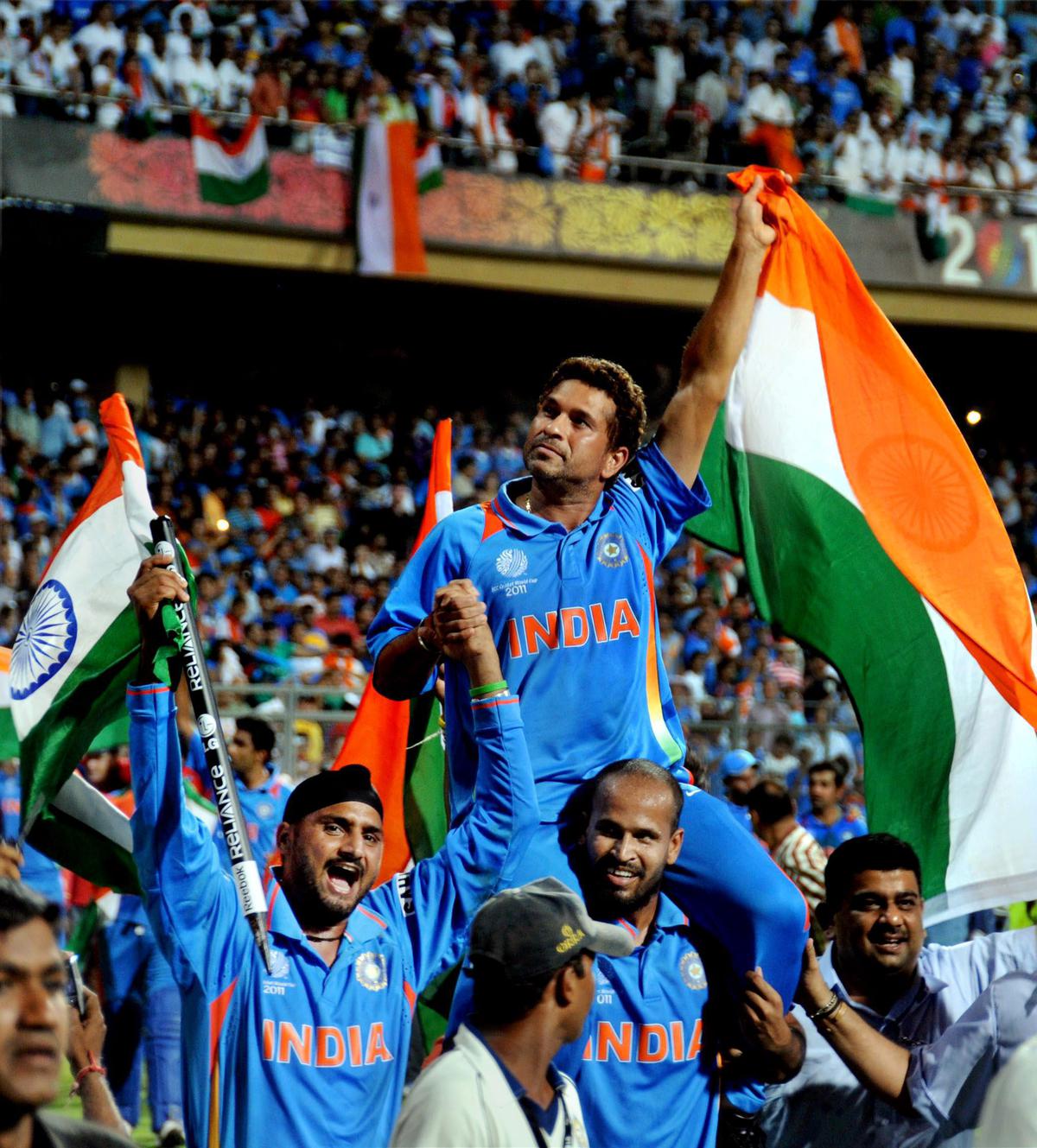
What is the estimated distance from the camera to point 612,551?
4.45 metres

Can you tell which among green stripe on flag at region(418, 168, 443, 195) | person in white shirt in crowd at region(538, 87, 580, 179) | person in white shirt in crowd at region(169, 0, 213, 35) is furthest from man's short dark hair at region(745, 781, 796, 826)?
person in white shirt in crowd at region(169, 0, 213, 35)

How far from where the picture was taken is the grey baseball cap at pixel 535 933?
3.15 meters

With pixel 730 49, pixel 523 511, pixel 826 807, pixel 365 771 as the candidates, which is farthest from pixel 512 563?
pixel 730 49

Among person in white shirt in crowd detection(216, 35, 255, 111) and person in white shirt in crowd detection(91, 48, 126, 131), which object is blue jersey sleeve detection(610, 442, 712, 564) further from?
person in white shirt in crowd detection(216, 35, 255, 111)

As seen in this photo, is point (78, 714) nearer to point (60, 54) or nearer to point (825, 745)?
point (825, 745)

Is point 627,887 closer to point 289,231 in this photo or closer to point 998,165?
point 289,231

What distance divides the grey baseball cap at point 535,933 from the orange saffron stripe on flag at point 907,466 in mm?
2763

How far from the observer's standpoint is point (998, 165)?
22.4 meters

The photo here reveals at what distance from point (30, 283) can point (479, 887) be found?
18.3 metres

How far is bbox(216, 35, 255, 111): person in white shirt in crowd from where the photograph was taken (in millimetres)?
19281

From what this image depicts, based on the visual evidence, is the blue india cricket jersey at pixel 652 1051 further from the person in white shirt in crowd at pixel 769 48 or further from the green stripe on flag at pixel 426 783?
the person in white shirt in crowd at pixel 769 48

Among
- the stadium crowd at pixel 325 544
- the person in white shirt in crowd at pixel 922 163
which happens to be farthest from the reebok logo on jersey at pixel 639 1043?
the person in white shirt in crowd at pixel 922 163

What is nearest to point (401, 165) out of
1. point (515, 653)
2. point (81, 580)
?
point (81, 580)

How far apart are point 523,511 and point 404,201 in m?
15.5
